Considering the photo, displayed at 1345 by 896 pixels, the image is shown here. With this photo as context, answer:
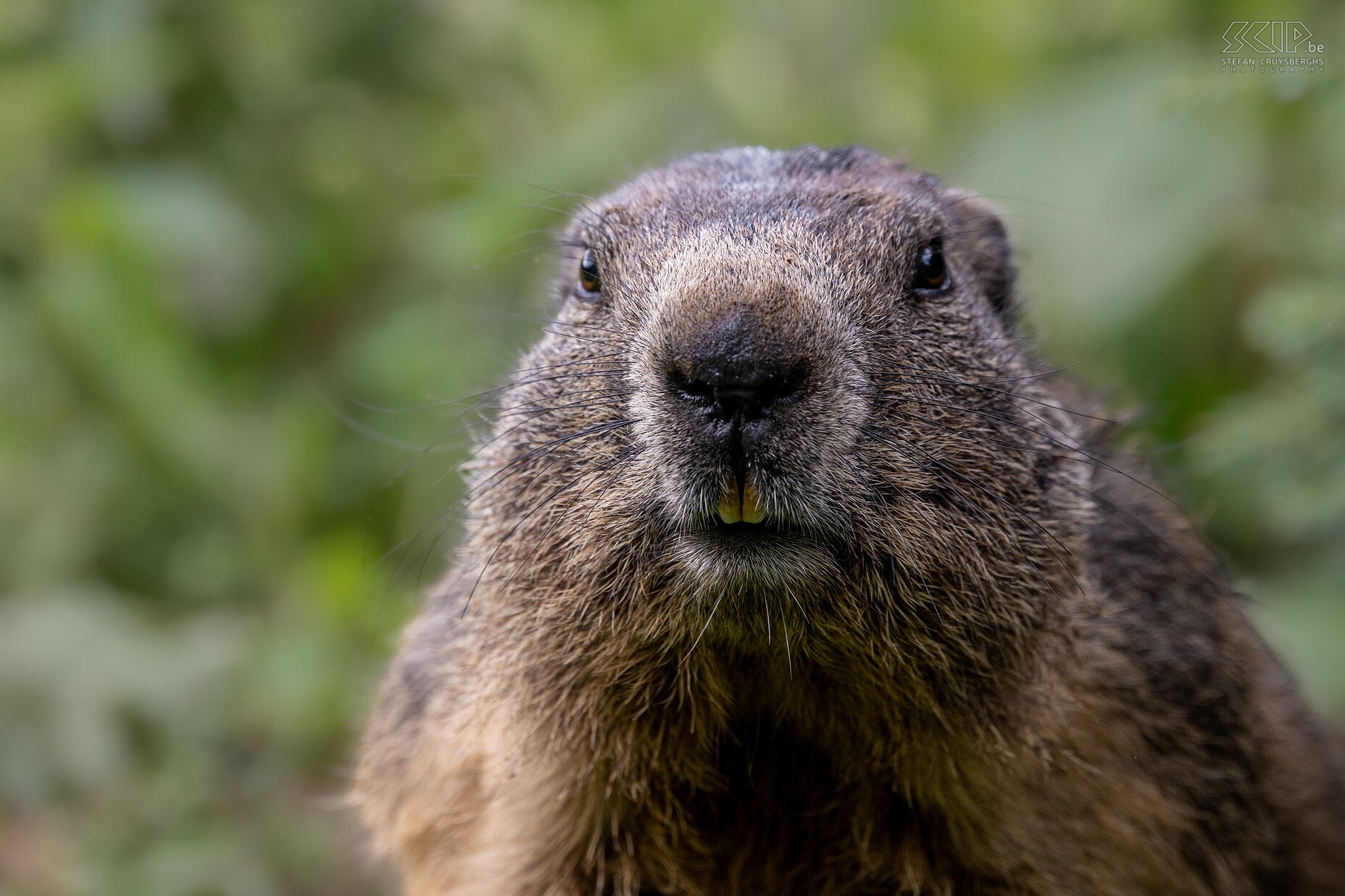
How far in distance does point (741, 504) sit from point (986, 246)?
5.95 ft

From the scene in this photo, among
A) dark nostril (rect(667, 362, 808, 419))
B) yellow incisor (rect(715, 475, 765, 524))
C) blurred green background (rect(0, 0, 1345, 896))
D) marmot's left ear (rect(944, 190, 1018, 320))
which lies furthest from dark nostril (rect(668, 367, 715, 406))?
blurred green background (rect(0, 0, 1345, 896))

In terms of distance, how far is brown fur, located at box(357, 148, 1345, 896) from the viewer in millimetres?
3531

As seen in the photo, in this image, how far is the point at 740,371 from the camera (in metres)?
3.22

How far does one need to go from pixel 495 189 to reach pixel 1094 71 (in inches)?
140

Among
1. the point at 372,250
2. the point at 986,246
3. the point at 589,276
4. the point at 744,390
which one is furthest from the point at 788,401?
the point at 372,250

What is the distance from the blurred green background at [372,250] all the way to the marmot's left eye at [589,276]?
289 centimetres

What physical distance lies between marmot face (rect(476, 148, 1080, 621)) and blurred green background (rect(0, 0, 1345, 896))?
2.88 metres

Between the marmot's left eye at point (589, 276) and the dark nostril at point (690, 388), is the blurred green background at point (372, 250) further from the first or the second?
the dark nostril at point (690, 388)

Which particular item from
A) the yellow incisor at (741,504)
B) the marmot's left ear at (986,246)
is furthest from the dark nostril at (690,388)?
the marmot's left ear at (986,246)

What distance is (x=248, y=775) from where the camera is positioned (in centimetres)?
665

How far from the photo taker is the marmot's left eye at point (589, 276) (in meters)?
4.29

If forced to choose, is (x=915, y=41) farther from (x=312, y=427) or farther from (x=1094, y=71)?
(x=312, y=427)

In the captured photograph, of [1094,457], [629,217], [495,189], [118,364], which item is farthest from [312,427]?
[1094,457]

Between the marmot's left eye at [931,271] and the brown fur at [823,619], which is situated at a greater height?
the marmot's left eye at [931,271]
